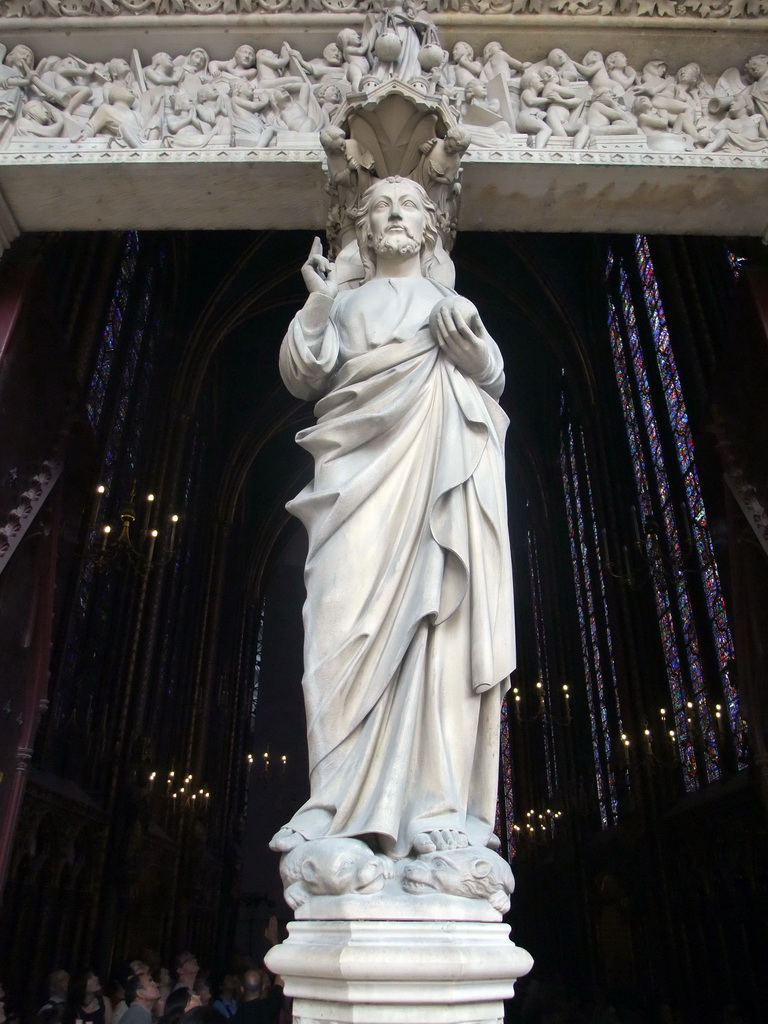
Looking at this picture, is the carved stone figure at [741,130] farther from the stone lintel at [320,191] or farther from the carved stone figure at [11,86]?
the carved stone figure at [11,86]

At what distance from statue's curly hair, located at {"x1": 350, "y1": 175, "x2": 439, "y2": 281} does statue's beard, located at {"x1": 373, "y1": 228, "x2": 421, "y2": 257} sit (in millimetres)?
87

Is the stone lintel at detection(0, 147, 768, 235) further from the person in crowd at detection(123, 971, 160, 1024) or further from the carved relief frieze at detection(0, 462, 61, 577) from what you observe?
the person in crowd at detection(123, 971, 160, 1024)

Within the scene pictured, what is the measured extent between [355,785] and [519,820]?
745 inches

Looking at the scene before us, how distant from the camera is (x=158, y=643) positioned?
1288 cm

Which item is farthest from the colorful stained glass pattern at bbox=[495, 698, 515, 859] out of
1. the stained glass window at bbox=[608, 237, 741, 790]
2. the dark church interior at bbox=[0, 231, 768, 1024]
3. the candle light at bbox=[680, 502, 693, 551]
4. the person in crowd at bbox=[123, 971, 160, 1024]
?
the person in crowd at bbox=[123, 971, 160, 1024]

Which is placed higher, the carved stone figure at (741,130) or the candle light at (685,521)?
the candle light at (685,521)

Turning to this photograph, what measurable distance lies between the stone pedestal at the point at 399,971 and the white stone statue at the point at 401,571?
168mm

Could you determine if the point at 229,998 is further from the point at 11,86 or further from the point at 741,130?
the point at 741,130

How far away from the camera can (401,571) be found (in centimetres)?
214

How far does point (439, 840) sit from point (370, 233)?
1.99 metres

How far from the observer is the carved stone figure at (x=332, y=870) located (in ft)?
5.42

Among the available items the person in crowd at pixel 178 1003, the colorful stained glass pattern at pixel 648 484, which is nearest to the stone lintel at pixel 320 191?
the person in crowd at pixel 178 1003

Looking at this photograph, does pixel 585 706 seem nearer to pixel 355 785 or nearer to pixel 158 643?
pixel 158 643

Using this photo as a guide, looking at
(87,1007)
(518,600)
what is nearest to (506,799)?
(518,600)
